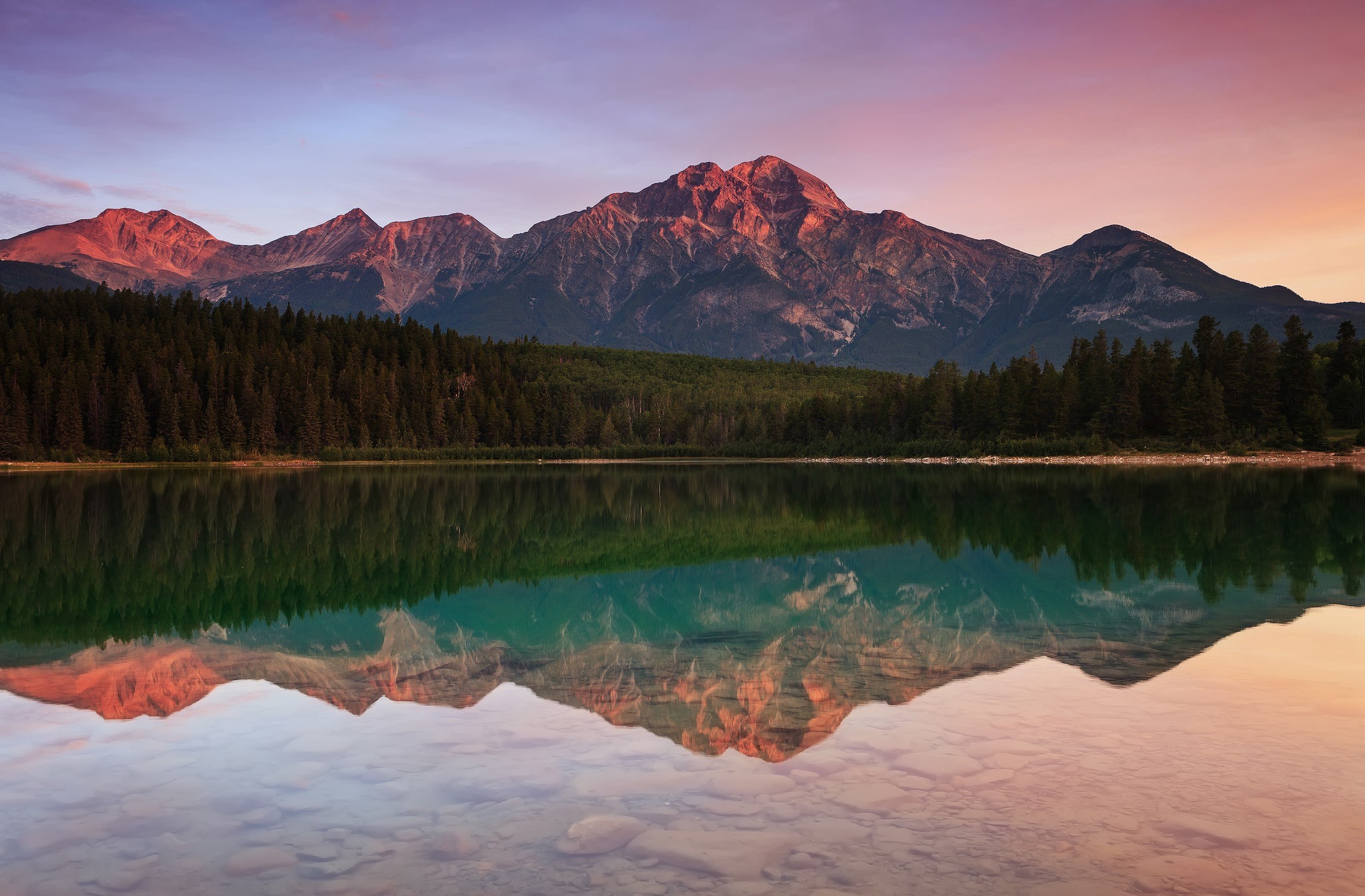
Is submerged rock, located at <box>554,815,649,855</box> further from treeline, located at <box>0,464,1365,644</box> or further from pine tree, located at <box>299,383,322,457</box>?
pine tree, located at <box>299,383,322,457</box>

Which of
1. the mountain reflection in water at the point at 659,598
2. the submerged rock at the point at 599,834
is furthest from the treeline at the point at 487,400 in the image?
the submerged rock at the point at 599,834

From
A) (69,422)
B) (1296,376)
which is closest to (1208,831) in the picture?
(1296,376)

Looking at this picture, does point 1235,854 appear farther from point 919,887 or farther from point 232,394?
point 232,394

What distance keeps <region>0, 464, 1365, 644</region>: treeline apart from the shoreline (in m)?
31.4

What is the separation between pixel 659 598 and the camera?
22234mm

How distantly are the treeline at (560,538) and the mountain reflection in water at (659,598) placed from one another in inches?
7.3

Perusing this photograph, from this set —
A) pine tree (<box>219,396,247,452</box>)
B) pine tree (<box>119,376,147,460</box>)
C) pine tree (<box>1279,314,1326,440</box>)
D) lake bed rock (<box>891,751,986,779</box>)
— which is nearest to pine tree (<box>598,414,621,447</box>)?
pine tree (<box>219,396,247,452</box>)

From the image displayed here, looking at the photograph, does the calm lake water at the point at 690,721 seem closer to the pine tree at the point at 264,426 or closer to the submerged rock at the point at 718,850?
the submerged rock at the point at 718,850

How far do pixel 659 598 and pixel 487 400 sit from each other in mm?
140451

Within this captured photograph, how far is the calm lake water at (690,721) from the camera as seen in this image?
7684 millimetres

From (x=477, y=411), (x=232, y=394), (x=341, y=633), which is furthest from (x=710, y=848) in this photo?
(x=477, y=411)

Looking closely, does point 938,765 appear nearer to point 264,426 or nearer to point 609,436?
point 264,426

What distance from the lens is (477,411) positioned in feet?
511

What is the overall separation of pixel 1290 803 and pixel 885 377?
530 ft
